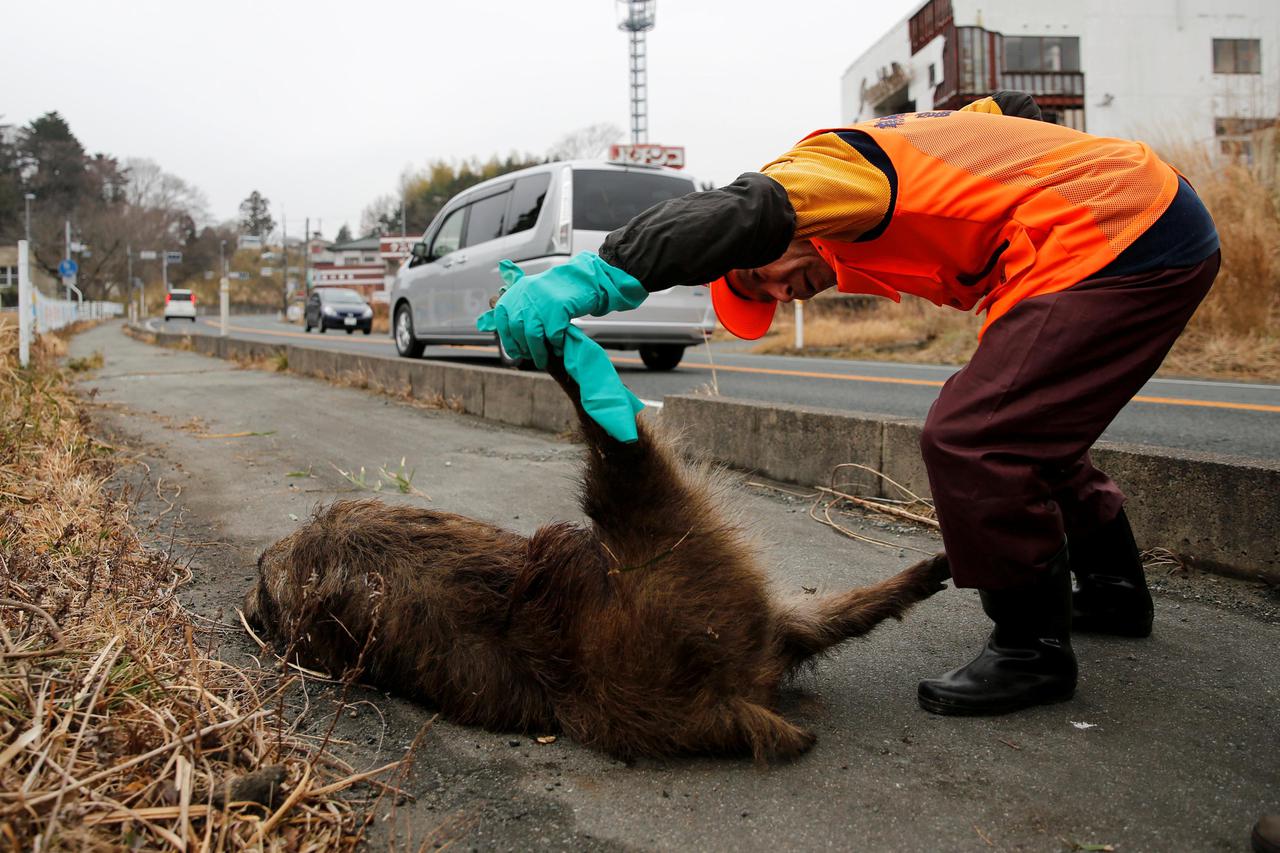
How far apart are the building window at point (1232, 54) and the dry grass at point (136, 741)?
37048mm

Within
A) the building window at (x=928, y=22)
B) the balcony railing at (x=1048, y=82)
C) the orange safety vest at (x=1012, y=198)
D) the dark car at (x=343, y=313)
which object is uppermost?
the building window at (x=928, y=22)

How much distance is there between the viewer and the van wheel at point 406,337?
42.0 feet

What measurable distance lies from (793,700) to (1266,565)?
170 cm

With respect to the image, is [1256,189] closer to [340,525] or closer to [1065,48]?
[340,525]

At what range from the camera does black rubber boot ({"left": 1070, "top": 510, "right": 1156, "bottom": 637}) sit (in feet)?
8.48

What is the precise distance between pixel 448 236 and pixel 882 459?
29.4 ft

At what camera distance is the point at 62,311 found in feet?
115

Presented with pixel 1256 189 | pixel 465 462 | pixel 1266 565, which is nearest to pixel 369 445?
pixel 465 462

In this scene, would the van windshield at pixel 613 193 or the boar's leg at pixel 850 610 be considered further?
the van windshield at pixel 613 193

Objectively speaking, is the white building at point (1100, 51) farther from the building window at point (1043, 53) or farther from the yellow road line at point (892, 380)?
the yellow road line at point (892, 380)

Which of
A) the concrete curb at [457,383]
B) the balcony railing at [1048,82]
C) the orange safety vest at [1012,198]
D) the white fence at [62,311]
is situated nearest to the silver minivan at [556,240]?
the concrete curb at [457,383]

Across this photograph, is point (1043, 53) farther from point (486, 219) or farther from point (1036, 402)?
point (1036, 402)

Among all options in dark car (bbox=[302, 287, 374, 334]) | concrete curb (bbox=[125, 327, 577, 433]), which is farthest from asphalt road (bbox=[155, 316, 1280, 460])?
dark car (bbox=[302, 287, 374, 334])

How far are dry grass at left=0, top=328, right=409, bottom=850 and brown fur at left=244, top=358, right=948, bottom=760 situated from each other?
244mm
